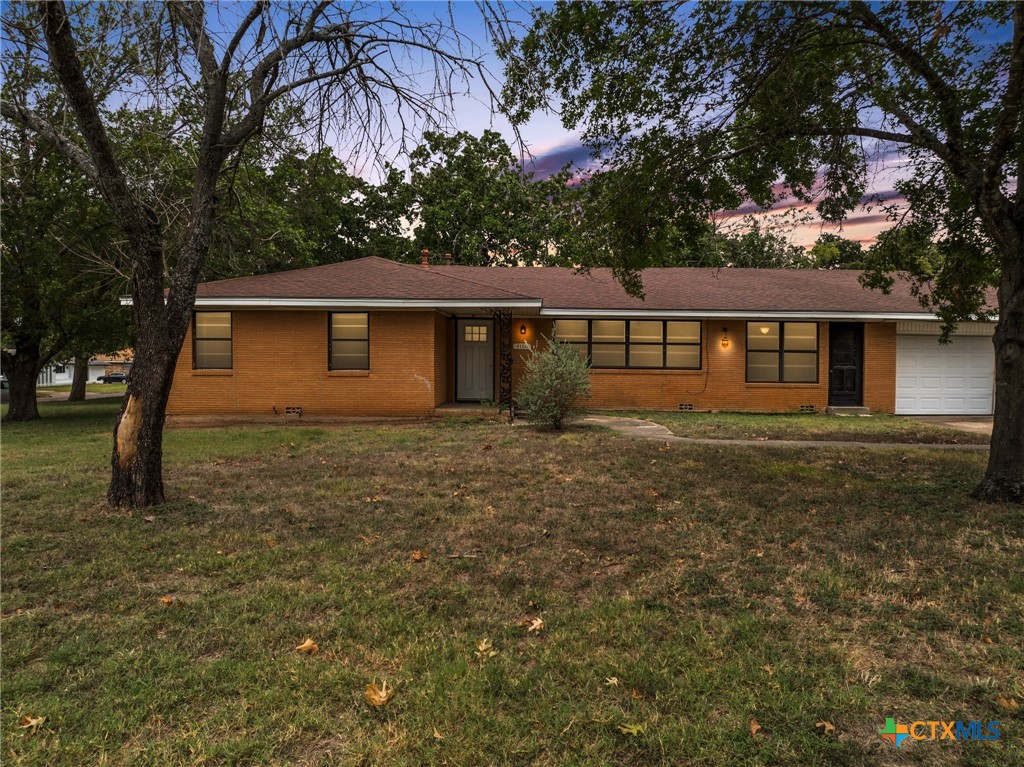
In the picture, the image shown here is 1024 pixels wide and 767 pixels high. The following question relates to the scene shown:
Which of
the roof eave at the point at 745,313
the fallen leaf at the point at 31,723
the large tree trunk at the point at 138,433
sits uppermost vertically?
the roof eave at the point at 745,313

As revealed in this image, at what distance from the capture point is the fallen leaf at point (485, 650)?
10.00 ft

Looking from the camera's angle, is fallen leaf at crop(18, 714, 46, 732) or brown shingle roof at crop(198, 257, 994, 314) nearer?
fallen leaf at crop(18, 714, 46, 732)

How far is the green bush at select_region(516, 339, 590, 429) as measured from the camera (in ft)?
36.5

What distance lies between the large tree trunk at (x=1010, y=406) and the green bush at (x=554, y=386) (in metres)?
6.45

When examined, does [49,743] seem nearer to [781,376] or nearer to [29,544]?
[29,544]

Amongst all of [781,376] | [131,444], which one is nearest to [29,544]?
[131,444]

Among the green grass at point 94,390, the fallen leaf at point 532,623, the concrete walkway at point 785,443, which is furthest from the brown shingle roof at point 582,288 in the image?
the green grass at point 94,390

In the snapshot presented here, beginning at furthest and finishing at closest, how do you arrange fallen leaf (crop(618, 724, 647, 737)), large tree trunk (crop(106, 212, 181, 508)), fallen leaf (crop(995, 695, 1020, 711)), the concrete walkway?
the concrete walkway → large tree trunk (crop(106, 212, 181, 508)) → fallen leaf (crop(995, 695, 1020, 711)) → fallen leaf (crop(618, 724, 647, 737))

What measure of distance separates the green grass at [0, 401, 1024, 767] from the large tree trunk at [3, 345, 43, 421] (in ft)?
40.0

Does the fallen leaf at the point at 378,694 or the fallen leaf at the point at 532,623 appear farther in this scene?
the fallen leaf at the point at 532,623

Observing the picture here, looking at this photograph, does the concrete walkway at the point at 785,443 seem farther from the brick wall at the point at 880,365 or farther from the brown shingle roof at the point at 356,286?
the brick wall at the point at 880,365

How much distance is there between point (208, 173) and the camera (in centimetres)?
632

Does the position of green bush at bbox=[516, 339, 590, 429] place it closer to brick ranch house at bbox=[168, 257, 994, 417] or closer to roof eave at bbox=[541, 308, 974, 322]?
brick ranch house at bbox=[168, 257, 994, 417]

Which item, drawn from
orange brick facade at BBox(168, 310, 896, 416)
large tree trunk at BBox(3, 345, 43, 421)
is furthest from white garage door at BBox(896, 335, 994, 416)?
large tree trunk at BBox(3, 345, 43, 421)
